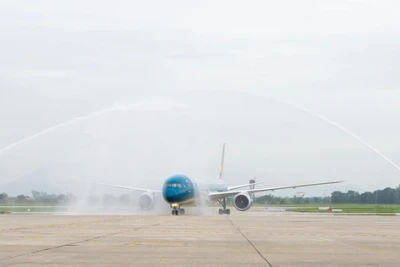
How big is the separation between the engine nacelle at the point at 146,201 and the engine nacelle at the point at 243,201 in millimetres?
8501

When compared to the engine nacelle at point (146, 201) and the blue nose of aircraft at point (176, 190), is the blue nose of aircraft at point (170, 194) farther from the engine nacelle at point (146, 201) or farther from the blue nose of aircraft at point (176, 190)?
the engine nacelle at point (146, 201)

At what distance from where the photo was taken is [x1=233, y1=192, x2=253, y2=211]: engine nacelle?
69.1 m

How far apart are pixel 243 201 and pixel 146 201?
32.3 ft

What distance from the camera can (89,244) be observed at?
22.3 metres

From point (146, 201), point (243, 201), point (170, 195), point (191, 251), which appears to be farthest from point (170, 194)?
point (191, 251)

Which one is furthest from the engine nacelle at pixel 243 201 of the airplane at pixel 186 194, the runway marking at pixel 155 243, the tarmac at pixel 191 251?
the runway marking at pixel 155 243

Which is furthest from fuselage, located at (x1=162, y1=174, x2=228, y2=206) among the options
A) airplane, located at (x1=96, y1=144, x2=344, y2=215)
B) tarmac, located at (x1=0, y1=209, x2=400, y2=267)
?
tarmac, located at (x1=0, y1=209, x2=400, y2=267)

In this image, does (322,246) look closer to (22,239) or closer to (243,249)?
(243,249)

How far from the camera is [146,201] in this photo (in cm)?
6881

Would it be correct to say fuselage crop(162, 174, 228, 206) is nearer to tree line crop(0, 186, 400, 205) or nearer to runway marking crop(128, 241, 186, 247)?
tree line crop(0, 186, 400, 205)

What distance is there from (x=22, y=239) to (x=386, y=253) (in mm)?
12579

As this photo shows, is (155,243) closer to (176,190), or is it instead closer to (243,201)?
(176,190)

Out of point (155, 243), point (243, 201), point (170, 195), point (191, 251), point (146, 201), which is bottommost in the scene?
point (191, 251)

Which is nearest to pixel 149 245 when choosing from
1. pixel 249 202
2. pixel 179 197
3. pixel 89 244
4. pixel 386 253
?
pixel 89 244
